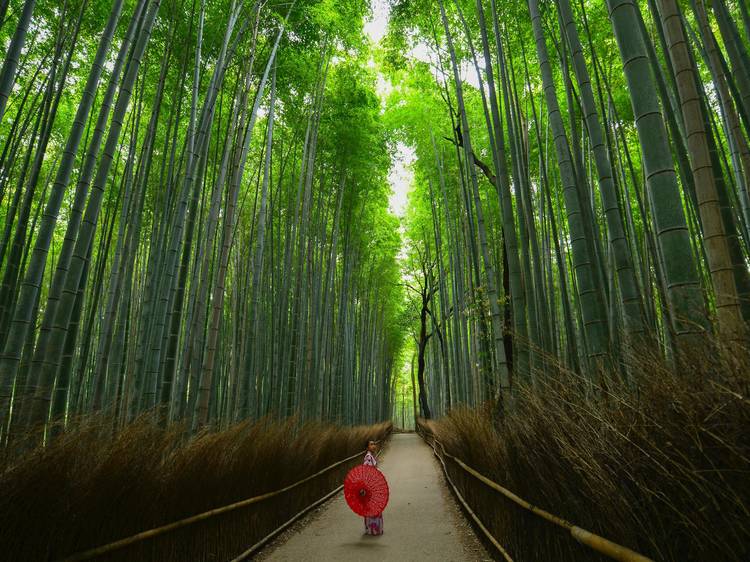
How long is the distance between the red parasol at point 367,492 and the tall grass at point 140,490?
24.9 inches

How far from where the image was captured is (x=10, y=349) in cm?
205

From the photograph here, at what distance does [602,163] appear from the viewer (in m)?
2.29

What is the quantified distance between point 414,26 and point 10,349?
19.0 feet

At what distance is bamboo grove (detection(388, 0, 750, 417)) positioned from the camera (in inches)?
62.5

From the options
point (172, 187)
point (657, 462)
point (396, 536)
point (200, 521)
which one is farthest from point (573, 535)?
point (172, 187)

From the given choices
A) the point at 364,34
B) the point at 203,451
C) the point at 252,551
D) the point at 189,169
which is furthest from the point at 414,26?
the point at 252,551

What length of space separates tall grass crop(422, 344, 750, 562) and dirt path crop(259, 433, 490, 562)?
1458 millimetres

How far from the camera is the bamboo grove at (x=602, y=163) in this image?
159 centimetres

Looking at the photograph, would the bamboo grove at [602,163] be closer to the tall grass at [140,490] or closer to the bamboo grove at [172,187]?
the bamboo grove at [172,187]

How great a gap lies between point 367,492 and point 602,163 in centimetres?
291

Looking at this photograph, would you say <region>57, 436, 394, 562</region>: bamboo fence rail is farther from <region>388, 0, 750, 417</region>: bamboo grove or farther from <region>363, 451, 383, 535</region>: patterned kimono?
<region>388, 0, 750, 417</region>: bamboo grove

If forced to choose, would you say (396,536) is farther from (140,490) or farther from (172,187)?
(172,187)

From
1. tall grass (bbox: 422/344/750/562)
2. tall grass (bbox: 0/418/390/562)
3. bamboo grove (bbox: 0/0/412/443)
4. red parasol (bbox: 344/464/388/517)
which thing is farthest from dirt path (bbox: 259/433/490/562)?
tall grass (bbox: 422/344/750/562)

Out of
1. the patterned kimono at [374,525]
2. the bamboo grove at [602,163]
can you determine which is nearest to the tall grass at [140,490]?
the patterned kimono at [374,525]
